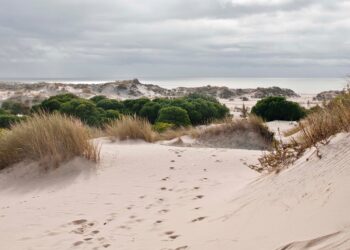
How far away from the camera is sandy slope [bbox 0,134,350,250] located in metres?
4.16

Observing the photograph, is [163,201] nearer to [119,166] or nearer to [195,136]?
[119,166]

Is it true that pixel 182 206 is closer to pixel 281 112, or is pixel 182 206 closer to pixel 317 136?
pixel 317 136

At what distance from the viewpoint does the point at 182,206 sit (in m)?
6.24

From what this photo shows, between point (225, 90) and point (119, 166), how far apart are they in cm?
4921

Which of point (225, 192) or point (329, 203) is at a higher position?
point (329, 203)

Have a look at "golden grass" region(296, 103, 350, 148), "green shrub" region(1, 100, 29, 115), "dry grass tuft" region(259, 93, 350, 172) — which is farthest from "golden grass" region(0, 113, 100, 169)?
"green shrub" region(1, 100, 29, 115)

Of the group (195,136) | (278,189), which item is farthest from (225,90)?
(278,189)

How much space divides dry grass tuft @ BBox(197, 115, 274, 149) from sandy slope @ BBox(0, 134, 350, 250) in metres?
3.62

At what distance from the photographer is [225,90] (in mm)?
57406

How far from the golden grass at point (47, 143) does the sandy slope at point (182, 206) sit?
1.30 feet

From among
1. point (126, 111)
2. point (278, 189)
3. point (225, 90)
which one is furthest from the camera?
point (225, 90)

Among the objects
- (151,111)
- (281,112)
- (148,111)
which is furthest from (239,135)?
(148,111)

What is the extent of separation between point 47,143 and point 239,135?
19.2 feet

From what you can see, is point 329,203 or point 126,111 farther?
point 126,111
